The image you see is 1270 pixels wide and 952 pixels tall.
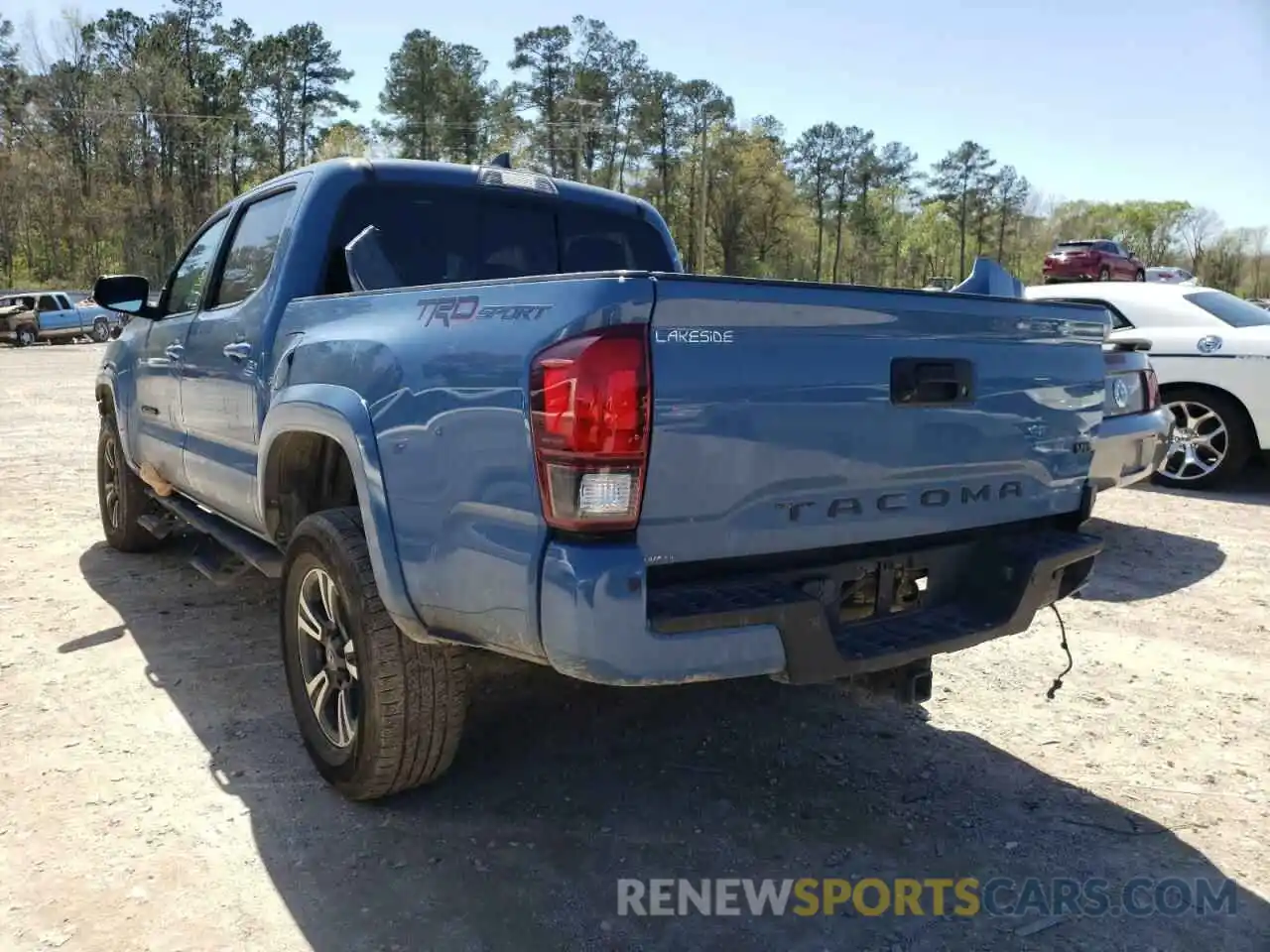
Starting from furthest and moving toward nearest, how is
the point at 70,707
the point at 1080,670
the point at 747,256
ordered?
the point at 747,256
the point at 1080,670
the point at 70,707

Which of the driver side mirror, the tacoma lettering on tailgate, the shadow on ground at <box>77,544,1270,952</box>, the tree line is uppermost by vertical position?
the tree line

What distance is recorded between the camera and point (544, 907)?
261cm

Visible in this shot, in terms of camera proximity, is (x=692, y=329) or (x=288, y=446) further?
(x=288, y=446)

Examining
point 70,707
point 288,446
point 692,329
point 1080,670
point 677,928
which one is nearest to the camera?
point 692,329

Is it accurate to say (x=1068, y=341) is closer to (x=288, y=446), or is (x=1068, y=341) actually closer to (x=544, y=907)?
(x=544, y=907)

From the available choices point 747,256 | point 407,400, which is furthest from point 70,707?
point 747,256

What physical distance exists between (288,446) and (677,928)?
198 cm

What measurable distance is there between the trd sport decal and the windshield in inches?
296

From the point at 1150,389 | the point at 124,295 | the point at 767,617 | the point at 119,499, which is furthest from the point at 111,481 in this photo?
the point at 1150,389

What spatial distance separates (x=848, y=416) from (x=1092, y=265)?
32.5 metres

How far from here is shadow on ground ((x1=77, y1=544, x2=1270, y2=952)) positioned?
254 cm

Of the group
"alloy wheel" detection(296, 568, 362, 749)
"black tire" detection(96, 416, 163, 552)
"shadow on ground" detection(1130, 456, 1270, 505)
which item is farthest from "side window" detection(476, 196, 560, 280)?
"shadow on ground" detection(1130, 456, 1270, 505)

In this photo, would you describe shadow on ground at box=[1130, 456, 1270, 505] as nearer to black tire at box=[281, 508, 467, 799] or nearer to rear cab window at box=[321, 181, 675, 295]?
rear cab window at box=[321, 181, 675, 295]

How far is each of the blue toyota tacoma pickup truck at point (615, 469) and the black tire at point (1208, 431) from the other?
5.55 metres
